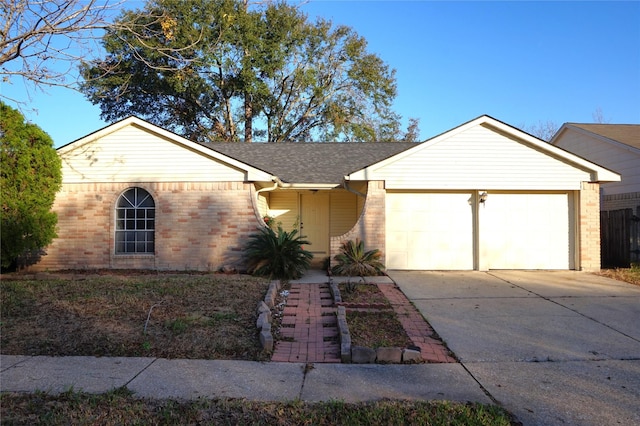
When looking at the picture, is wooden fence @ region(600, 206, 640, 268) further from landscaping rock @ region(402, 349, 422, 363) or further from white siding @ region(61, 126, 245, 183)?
white siding @ region(61, 126, 245, 183)

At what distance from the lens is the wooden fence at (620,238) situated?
1244 cm

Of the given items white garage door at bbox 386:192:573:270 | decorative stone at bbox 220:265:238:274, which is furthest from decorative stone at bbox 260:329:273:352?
white garage door at bbox 386:192:573:270

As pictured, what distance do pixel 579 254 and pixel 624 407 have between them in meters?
8.78

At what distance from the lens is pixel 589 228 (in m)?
11.5

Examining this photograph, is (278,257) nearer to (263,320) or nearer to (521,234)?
(263,320)

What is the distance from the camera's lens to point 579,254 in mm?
11508

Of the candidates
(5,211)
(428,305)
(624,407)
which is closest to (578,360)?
(624,407)

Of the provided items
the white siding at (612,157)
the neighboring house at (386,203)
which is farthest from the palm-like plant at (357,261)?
the white siding at (612,157)

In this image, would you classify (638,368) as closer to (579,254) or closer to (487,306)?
(487,306)

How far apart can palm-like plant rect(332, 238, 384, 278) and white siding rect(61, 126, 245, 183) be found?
336 cm

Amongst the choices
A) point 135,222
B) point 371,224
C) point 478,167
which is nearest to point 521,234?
point 478,167

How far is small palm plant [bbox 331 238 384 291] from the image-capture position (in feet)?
35.2

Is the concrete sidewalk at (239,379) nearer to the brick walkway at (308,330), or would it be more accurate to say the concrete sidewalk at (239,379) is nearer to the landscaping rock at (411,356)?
the landscaping rock at (411,356)

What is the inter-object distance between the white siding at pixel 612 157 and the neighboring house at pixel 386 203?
3441 mm
